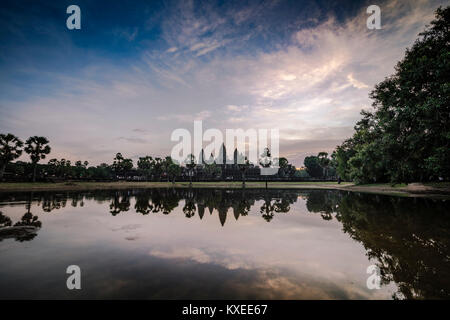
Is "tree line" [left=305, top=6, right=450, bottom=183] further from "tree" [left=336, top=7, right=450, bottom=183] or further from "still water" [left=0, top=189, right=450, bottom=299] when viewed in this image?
"still water" [left=0, top=189, right=450, bottom=299]

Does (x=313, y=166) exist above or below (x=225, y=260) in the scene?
above

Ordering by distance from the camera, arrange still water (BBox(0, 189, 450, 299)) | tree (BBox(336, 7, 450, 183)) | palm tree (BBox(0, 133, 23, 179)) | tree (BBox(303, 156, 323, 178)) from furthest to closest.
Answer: tree (BBox(303, 156, 323, 178)) → palm tree (BBox(0, 133, 23, 179)) → tree (BBox(336, 7, 450, 183)) → still water (BBox(0, 189, 450, 299))

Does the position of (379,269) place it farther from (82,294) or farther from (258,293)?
(82,294)

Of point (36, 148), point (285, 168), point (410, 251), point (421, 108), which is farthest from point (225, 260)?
point (285, 168)

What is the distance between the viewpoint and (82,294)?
4113 millimetres

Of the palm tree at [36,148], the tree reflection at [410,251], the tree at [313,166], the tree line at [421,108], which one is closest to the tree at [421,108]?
the tree line at [421,108]

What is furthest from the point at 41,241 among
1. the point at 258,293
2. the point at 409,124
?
the point at 409,124

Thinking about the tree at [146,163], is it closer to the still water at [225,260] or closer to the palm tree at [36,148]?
the palm tree at [36,148]

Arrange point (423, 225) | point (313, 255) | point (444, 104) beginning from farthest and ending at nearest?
point (444, 104), point (423, 225), point (313, 255)

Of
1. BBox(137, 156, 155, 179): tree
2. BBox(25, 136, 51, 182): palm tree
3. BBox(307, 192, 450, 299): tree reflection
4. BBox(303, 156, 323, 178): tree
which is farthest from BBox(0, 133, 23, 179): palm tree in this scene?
BBox(303, 156, 323, 178): tree

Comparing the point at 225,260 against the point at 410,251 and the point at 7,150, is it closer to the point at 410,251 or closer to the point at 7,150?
the point at 410,251

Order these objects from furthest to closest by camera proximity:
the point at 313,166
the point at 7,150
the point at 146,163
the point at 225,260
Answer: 1. the point at 313,166
2. the point at 146,163
3. the point at 7,150
4. the point at 225,260

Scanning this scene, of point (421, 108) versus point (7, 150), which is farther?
point (7, 150)
